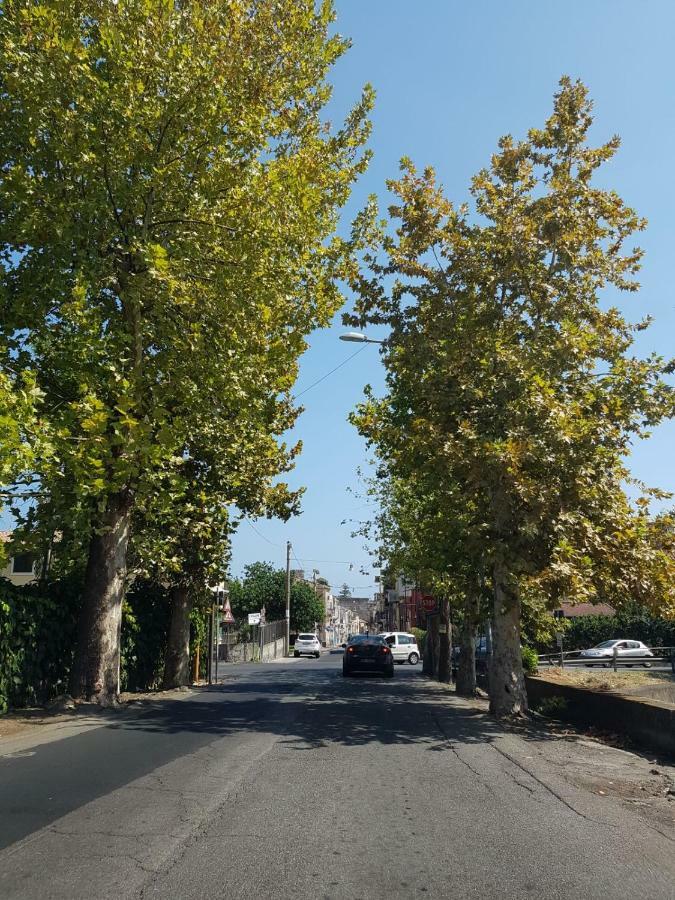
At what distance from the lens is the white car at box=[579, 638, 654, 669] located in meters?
34.5

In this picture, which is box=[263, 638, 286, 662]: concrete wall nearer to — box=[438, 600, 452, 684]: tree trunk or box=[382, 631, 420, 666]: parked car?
box=[382, 631, 420, 666]: parked car

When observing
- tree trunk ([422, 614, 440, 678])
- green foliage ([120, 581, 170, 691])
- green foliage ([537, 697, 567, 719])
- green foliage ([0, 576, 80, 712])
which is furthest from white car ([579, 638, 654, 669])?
green foliage ([0, 576, 80, 712])

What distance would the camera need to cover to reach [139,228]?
13.0 m

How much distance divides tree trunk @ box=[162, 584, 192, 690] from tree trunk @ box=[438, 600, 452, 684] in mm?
10293

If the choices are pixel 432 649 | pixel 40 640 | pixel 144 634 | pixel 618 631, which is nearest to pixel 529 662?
pixel 144 634

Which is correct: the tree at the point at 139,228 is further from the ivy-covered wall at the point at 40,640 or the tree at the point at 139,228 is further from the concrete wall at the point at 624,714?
the concrete wall at the point at 624,714

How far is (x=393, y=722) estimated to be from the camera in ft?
41.3

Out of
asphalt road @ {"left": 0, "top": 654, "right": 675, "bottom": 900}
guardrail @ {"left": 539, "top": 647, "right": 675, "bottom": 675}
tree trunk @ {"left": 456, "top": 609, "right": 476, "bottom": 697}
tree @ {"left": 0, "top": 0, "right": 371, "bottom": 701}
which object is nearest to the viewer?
asphalt road @ {"left": 0, "top": 654, "right": 675, "bottom": 900}

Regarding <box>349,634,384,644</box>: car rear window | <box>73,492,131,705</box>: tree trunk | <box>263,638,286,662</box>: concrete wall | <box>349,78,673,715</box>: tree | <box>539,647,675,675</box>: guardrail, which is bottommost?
<box>263,638,286,662</box>: concrete wall

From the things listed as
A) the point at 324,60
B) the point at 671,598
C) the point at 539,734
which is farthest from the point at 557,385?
the point at 324,60

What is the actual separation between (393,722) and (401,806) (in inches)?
247

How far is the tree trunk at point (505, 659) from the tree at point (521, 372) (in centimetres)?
3

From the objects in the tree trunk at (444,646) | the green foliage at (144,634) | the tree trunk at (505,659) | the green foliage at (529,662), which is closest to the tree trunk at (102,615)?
the green foliage at (144,634)

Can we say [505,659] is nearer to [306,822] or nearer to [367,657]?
[306,822]
